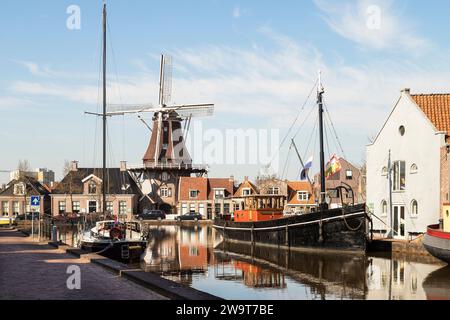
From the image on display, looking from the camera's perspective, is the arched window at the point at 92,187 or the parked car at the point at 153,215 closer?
the parked car at the point at 153,215

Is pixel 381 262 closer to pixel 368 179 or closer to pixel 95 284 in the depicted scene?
pixel 368 179

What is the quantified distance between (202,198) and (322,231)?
5453cm

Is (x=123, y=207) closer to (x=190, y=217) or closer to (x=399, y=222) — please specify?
(x=190, y=217)

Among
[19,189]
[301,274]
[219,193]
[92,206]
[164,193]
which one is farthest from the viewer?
[164,193]

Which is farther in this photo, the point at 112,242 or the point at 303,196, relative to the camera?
the point at 303,196

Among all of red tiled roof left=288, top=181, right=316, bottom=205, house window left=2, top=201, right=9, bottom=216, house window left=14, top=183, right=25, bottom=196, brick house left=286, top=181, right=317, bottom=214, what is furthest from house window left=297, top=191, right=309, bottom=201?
house window left=2, top=201, right=9, bottom=216

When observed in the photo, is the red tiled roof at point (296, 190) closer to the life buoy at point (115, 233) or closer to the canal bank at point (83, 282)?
the life buoy at point (115, 233)

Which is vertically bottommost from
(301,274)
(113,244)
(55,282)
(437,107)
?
(301,274)

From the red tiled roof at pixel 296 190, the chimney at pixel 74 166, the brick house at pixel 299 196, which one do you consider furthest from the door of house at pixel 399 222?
the chimney at pixel 74 166

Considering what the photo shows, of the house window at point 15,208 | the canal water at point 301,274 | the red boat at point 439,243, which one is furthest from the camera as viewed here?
the house window at point 15,208

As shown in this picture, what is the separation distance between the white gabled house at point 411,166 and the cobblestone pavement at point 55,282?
21278 mm

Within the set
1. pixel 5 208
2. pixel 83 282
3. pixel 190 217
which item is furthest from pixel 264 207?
pixel 5 208

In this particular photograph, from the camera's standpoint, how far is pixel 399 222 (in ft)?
124

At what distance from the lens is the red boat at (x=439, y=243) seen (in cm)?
2584
